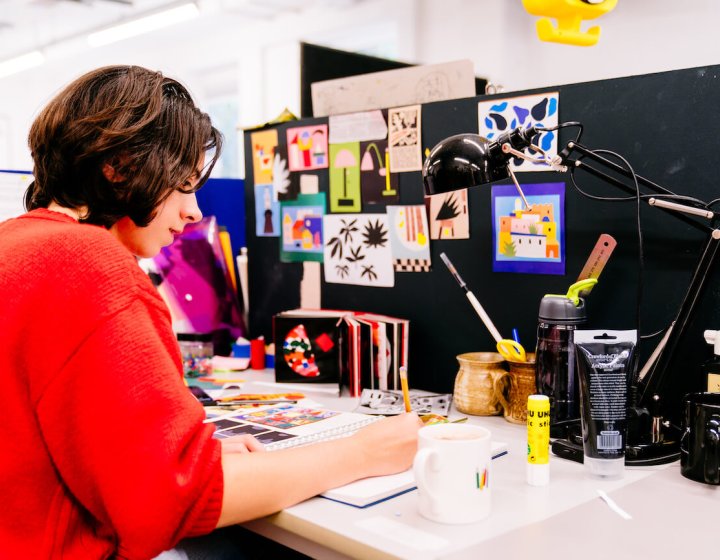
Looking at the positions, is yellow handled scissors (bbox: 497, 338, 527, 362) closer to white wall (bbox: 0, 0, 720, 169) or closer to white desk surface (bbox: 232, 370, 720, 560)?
white desk surface (bbox: 232, 370, 720, 560)

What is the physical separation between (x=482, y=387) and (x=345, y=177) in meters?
0.59

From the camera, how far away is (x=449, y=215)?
1.46 metres

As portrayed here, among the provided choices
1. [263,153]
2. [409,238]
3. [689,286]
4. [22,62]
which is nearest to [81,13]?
[22,62]

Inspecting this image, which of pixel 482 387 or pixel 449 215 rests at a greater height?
pixel 449 215

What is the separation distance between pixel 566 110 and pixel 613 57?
2.55 meters

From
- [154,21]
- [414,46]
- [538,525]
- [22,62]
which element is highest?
[22,62]

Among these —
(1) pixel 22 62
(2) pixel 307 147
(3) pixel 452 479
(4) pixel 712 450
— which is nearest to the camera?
(3) pixel 452 479

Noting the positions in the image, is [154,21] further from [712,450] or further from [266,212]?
[712,450]

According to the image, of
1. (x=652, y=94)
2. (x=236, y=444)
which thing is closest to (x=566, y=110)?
(x=652, y=94)

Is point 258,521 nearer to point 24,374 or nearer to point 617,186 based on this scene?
point 24,374

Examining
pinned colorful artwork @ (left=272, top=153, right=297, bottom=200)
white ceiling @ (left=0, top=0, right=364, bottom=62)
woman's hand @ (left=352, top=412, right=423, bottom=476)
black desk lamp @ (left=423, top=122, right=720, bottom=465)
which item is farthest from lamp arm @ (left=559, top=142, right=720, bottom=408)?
white ceiling @ (left=0, top=0, right=364, bottom=62)

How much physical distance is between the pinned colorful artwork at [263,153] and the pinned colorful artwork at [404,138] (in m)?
0.37

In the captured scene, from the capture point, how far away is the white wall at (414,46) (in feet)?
11.1

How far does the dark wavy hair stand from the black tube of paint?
60 cm
